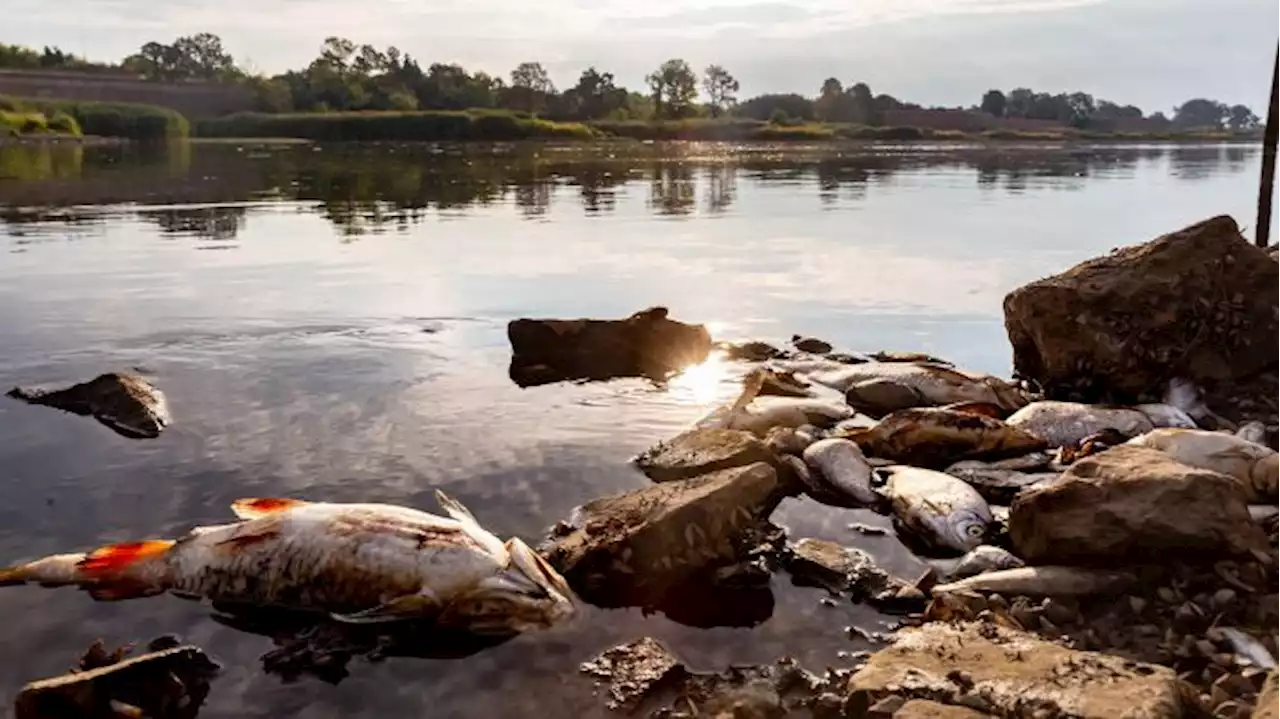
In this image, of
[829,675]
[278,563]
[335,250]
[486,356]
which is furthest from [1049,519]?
[335,250]

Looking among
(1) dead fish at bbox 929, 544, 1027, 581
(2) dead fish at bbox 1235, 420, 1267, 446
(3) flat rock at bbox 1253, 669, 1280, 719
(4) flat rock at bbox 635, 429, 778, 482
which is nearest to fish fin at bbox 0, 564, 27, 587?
(4) flat rock at bbox 635, 429, 778, 482

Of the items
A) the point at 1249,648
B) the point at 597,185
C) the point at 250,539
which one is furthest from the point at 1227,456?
the point at 597,185

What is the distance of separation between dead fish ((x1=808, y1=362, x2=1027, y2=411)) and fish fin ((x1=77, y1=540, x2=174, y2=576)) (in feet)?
24.5

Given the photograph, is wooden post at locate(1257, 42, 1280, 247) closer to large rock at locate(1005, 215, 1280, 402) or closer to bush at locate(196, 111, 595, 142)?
large rock at locate(1005, 215, 1280, 402)

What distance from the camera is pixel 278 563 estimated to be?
6.74m

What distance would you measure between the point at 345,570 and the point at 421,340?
8400 millimetres

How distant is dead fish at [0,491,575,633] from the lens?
253 inches

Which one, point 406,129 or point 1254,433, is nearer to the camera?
point 1254,433

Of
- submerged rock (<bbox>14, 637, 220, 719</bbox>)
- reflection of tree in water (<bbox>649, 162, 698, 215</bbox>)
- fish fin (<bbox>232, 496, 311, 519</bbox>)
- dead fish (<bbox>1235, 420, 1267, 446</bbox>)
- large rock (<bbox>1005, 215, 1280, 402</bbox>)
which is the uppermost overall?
reflection of tree in water (<bbox>649, 162, 698, 215</bbox>)

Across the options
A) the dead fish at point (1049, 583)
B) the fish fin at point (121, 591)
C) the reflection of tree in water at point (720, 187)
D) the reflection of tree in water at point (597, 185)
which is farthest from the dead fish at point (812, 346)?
the reflection of tree in water at point (720, 187)

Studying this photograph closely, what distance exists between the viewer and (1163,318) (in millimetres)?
11461

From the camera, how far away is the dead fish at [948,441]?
9.70 m

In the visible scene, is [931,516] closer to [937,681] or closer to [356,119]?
[937,681]

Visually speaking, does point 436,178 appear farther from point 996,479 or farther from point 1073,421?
point 996,479
